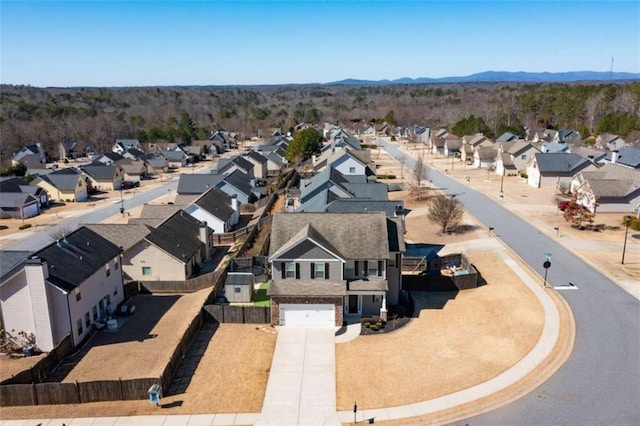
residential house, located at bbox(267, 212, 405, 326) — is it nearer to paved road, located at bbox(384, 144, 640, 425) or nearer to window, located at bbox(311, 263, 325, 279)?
window, located at bbox(311, 263, 325, 279)

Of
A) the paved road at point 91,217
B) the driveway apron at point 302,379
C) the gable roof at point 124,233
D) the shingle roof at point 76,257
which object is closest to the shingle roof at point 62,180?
the paved road at point 91,217

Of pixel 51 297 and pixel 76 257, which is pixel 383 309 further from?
pixel 76 257

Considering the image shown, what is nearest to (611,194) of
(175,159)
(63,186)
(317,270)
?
(317,270)

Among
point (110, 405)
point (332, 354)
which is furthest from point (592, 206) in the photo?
point (110, 405)

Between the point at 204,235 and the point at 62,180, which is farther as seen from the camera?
the point at 62,180

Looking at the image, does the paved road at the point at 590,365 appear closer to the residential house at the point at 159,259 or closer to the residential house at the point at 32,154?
the residential house at the point at 159,259

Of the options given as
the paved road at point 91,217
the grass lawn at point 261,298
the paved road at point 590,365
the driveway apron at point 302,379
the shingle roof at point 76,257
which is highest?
the shingle roof at point 76,257
